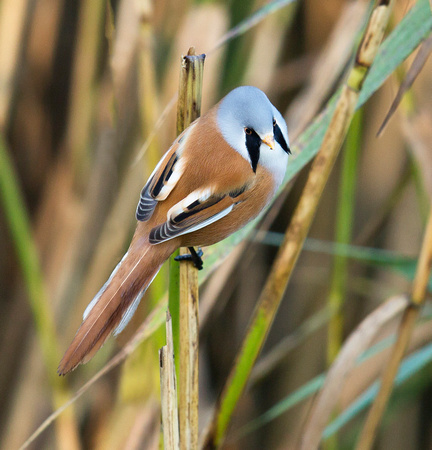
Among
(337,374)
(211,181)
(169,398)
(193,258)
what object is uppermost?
(211,181)

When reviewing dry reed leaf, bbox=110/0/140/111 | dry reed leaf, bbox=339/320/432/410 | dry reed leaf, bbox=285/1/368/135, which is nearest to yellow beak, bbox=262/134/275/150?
dry reed leaf, bbox=285/1/368/135

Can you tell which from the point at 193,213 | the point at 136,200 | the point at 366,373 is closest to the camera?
the point at 193,213

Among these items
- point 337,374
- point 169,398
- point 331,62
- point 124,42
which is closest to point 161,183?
point 169,398

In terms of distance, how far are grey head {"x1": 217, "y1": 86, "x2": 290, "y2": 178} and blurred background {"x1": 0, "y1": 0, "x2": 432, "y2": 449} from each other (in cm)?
20

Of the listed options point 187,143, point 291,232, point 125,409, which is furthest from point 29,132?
point 291,232

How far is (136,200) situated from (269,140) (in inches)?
22.1

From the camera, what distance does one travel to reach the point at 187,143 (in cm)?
81

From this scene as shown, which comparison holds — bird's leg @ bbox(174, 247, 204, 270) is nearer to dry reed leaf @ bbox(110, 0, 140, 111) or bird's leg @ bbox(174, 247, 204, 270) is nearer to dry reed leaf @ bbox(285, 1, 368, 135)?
dry reed leaf @ bbox(285, 1, 368, 135)

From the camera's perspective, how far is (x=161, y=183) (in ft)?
2.62

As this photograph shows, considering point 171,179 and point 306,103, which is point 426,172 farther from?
point 171,179

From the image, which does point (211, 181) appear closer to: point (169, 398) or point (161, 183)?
point (161, 183)

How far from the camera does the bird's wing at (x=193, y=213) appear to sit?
755 mm

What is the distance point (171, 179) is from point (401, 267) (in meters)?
0.58

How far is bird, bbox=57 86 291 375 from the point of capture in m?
0.77
